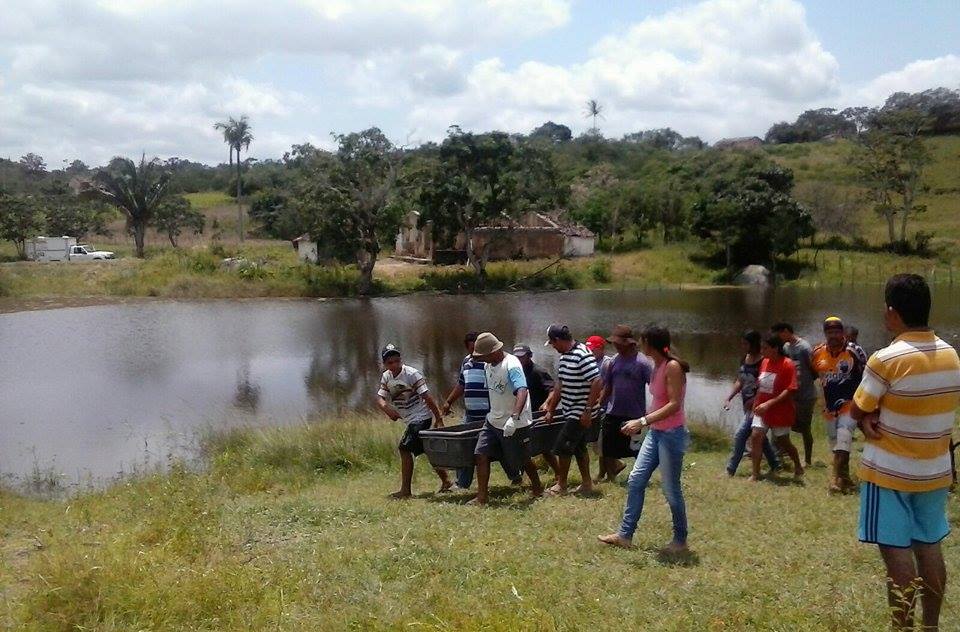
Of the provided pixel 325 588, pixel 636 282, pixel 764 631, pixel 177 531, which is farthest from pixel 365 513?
pixel 636 282

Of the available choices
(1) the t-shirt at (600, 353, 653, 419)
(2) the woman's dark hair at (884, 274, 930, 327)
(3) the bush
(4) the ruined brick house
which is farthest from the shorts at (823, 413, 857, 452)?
(4) the ruined brick house

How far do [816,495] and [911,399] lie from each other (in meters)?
4.11

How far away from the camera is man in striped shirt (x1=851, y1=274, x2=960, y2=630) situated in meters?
4.01

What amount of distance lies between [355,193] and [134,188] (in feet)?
71.3

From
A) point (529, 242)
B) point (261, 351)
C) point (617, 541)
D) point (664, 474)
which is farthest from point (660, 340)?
point (529, 242)

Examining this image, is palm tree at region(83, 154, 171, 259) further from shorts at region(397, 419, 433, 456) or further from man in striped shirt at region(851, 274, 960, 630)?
man in striped shirt at region(851, 274, 960, 630)

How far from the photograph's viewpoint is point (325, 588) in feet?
16.7

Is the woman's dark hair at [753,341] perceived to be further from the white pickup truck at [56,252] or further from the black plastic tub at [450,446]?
the white pickup truck at [56,252]

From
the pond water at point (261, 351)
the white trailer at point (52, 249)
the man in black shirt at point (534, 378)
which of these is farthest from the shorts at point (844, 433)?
the white trailer at point (52, 249)

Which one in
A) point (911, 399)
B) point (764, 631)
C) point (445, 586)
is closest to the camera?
point (911, 399)

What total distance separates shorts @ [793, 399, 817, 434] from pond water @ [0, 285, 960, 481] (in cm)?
Answer: 433

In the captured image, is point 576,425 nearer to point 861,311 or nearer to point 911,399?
point 911,399

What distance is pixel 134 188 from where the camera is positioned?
54281mm

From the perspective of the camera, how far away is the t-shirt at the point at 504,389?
24.8 feet
